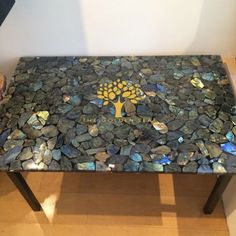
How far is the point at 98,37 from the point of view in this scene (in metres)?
1.13

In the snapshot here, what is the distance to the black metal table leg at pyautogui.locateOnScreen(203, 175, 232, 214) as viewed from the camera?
2.99 feet

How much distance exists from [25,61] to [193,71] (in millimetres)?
731

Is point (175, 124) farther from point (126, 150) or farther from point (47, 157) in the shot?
point (47, 157)

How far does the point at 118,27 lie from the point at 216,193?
756 millimetres

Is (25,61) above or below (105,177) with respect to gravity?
above

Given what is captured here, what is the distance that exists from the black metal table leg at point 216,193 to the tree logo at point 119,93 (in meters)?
0.41

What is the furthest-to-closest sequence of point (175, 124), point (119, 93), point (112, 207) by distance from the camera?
point (112, 207) < point (119, 93) < point (175, 124)

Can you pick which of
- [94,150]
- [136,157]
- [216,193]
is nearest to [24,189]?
[94,150]

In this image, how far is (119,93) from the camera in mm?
1031

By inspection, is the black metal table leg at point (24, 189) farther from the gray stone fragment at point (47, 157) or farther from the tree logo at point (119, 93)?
the tree logo at point (119, 93)

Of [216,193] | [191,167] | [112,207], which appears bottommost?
[112,207]

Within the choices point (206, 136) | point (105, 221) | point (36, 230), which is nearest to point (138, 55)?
point (206, 136)

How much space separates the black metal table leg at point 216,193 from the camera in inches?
35.8

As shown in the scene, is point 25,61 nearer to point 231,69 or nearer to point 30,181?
point 30,181
